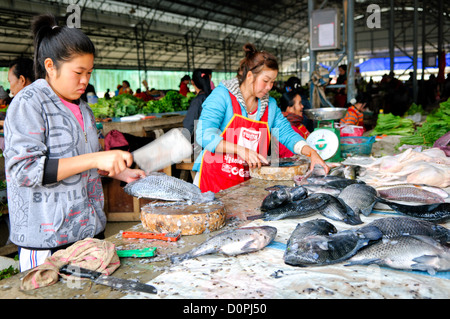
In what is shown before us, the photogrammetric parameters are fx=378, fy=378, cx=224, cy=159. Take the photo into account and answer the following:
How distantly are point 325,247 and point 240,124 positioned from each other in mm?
1819

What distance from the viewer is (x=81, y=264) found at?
4.75 ft

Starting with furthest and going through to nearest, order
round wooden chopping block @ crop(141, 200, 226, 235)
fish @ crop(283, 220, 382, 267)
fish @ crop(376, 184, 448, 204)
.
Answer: fish @ crop(376, 184, 448, 204), round wooden chopping block @ crop(141, 200, 226, 235), fish @ crop(283, 220, 382, 267)

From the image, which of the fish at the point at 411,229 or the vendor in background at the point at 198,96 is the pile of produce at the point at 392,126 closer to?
the vendor in background at the point at 198,96

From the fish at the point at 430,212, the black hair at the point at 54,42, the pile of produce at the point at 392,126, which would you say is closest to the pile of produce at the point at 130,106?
the pile of produce at the point at 392,126

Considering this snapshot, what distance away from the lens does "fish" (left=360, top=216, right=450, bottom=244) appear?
63.0 inches


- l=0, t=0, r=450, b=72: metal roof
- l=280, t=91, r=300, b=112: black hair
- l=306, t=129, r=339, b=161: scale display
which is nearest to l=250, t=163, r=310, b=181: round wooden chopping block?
l=306, t=129, r=339, b=161: scale display

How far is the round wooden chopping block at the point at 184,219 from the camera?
73.4 inches

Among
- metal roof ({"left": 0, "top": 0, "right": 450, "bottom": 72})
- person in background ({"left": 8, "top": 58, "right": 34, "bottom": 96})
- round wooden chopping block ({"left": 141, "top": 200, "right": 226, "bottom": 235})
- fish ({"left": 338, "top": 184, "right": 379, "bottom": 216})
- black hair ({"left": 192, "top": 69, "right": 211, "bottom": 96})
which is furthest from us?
metal roof ({"left": 0, "top": 0, "right": 450, "bottom": 72})

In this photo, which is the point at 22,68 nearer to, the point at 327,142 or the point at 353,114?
the point at 327,142

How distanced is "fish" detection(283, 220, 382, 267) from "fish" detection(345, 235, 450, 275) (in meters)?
0.04

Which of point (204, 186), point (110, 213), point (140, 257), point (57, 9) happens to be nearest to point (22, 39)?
point (57, 9)

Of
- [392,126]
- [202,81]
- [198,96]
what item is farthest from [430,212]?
[202,81]

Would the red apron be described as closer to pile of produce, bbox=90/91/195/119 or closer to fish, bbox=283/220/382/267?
fish, bbox=283/220/382/267
